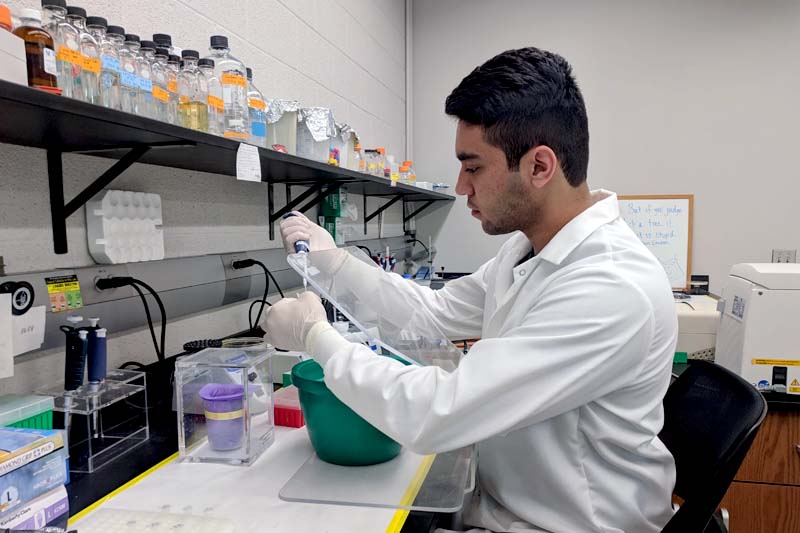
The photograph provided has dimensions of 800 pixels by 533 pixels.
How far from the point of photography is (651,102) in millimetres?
3213

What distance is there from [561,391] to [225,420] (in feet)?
2.02

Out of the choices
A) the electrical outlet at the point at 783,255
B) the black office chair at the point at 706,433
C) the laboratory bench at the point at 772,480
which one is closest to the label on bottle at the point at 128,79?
the black office chair at the point at 706,433

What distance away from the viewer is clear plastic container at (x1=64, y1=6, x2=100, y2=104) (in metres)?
0.84

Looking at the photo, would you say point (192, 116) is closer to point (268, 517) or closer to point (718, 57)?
point (268, 517)

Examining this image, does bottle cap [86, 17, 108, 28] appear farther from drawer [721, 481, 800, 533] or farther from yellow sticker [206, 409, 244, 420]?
drawer [721, 481, 800, 533]

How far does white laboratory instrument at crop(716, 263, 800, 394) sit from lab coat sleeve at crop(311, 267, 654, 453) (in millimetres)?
1132

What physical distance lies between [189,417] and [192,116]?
24.5 inches

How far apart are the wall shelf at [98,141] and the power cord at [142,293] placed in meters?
0.11

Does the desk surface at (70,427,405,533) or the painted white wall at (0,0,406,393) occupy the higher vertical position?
the painted white wall at (0,0,406,393)

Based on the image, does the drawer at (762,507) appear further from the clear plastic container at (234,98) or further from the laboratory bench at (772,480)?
the clear plastic container at (234,98)

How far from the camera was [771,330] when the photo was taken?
1.74 metres

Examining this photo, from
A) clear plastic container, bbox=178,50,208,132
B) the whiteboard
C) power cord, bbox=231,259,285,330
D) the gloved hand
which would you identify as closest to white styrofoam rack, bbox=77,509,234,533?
the gloved hand

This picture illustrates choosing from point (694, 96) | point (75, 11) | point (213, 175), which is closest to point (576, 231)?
point (75, 11)

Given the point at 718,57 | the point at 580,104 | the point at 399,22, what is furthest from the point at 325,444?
the point at 718,57
